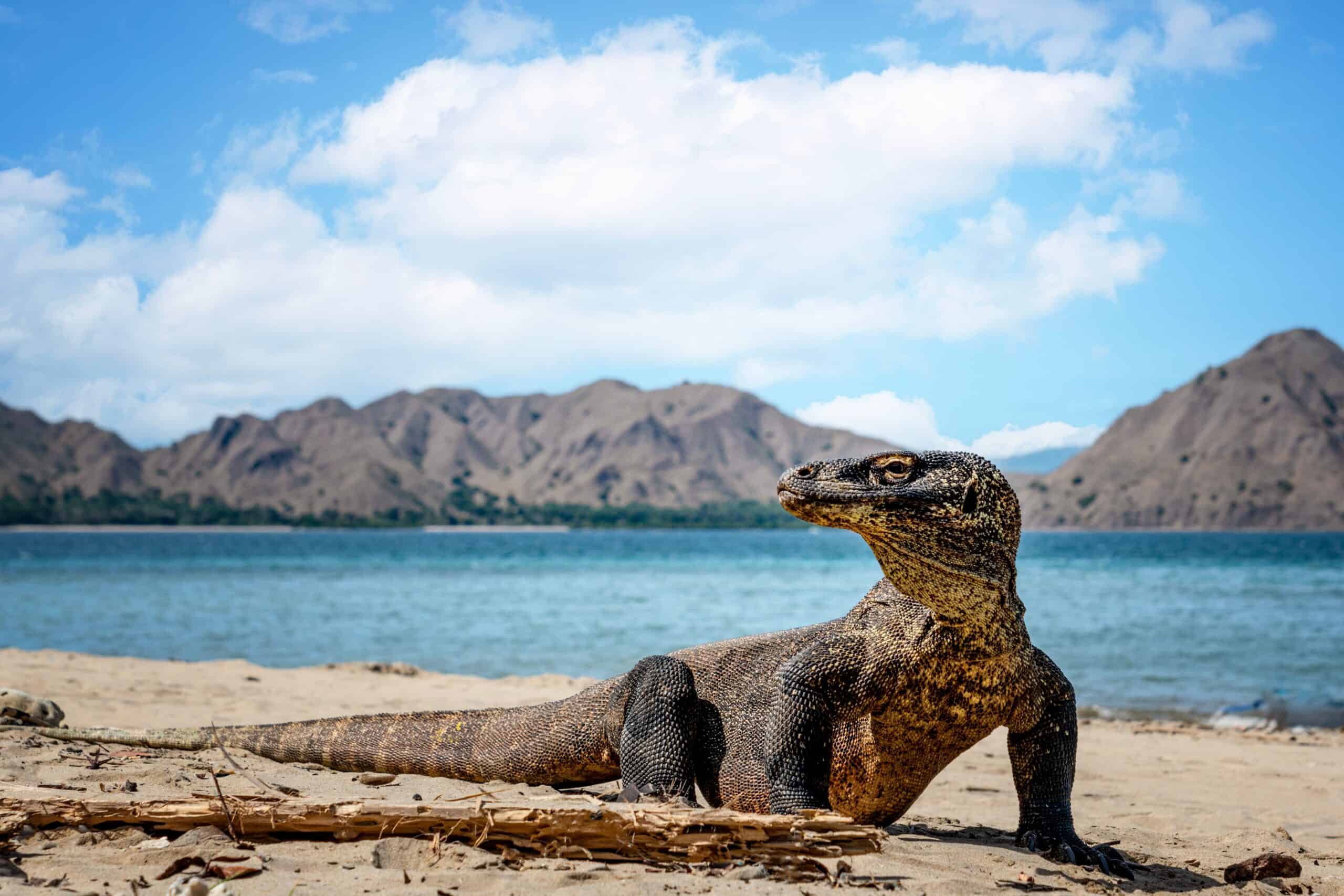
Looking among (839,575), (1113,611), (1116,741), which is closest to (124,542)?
(839,575)

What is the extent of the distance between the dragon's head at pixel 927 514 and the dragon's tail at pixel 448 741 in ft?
6.60

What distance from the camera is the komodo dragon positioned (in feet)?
13.2

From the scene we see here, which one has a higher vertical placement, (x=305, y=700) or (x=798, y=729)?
(x=798, y=729)

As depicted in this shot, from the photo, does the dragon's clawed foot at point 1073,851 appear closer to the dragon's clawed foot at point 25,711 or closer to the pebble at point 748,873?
the pebble at point 748,873

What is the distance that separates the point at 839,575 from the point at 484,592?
23.0 metres

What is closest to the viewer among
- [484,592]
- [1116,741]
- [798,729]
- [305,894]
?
[305,894]

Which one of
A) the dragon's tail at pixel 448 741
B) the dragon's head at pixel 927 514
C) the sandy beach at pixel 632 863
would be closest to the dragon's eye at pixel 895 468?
the dragon's head at pixel 927 514

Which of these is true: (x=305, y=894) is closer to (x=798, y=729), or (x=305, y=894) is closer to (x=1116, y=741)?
(x=798, y=729)

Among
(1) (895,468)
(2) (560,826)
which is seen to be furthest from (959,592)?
(2) (560,826)

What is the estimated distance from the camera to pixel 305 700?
12.3m

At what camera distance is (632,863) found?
12.7ft

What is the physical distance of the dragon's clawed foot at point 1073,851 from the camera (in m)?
4.74

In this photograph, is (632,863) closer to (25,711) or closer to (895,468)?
(895,468)

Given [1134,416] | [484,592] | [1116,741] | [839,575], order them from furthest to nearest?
1. [1134,416]
2. [839,575]
3. [484,592]
4. [1116,741]
